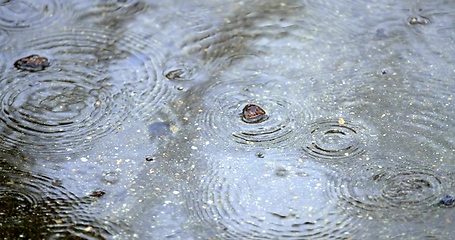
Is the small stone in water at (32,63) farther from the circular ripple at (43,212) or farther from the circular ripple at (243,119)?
the circular ripple at (243,119)

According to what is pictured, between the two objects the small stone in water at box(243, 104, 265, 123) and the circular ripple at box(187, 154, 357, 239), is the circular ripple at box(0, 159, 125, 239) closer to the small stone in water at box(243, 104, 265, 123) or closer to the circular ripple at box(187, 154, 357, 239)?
the circular ripple at box(187, 154, 357, 239)

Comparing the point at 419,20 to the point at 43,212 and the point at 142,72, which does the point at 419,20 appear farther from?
the point at 43,212

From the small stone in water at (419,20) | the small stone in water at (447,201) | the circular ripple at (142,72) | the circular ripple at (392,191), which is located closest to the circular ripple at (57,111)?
the circular ripple at (142,72)

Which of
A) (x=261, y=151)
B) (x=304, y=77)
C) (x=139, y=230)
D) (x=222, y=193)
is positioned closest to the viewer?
(x=139, y=230)

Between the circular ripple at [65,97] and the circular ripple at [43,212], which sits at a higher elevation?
the circular ripple at [65,97]

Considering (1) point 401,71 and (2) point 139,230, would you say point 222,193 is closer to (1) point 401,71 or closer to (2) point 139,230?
(2) point 139,230

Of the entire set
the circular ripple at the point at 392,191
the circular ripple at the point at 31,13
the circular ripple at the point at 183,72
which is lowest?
the circular ripple at the point at 392,191

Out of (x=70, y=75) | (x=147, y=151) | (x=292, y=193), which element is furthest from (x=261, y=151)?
(x=70, y=75)
